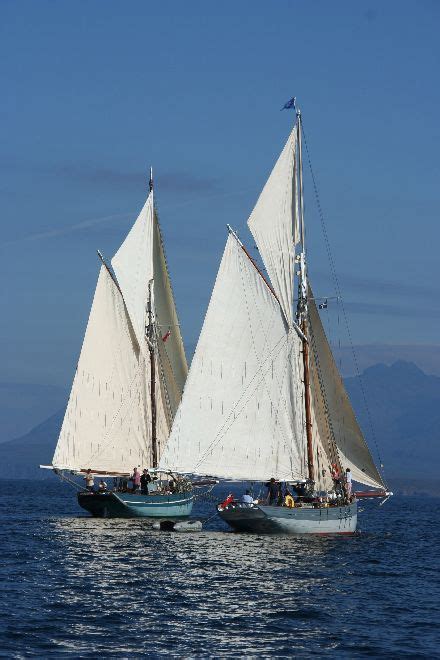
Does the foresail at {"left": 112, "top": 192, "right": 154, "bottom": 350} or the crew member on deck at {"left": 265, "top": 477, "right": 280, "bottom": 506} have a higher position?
the foresail at {"left": 112, "top": 192, "right": 154, "bottom": 350}

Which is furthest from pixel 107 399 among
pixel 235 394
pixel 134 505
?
pixel 235 394

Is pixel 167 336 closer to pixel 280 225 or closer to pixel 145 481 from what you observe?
pixel 145 481

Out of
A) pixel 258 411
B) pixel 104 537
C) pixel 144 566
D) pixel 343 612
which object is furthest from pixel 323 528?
pixel 343 612

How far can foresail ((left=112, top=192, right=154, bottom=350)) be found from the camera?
331ft

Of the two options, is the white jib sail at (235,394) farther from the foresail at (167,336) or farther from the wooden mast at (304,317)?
the foresail at (167,336)

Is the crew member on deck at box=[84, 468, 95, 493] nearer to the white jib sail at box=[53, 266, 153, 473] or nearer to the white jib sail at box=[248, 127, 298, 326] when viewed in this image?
the white jib sail at box=[53, 266, 153, 473]

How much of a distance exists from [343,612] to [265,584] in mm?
7614

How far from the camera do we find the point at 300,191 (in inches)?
3282

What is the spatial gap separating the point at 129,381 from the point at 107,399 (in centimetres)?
271

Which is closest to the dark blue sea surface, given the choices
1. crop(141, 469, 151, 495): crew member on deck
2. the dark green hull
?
the dark green hull

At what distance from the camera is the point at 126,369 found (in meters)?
102

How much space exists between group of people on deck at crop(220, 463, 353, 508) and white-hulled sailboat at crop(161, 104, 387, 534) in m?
0.10

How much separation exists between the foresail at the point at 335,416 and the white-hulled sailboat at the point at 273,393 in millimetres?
67

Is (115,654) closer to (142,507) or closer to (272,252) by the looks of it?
(272,252)
